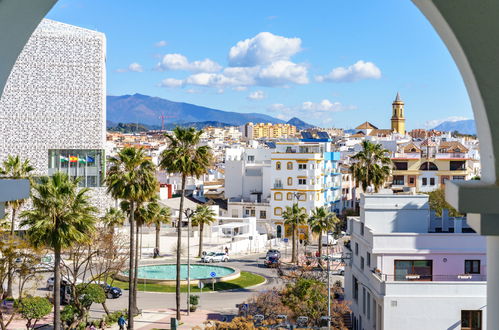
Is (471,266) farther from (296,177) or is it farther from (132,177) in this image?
(296,177)

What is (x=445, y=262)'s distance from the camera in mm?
24578

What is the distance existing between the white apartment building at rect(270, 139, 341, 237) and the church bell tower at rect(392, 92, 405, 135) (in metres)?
78.1

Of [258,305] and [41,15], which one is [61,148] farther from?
[41,15]

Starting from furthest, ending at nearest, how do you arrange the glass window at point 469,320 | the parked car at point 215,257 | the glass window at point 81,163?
1. the glass window at point 81,163
2. the parked car at point 215,257
3. the glass window at point 469,320

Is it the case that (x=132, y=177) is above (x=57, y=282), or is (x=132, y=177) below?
above

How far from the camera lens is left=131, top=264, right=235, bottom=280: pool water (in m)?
42.5

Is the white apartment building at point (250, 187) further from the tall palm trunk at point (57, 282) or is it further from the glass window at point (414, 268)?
the tall palm trunk at point (57, 282)

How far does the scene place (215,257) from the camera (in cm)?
4838

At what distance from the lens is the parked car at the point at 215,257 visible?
157 feet

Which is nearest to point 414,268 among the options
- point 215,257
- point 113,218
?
point 215,257

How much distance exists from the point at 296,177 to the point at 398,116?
84049 millimetres

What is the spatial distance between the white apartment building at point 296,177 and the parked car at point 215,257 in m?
15.9

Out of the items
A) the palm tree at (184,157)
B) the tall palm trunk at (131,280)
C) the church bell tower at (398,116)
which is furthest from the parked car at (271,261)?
the church bell tower at (398,116)

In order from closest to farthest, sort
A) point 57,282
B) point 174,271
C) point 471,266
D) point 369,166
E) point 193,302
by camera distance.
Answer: point 57,282, point 471,266, point 193,302, point 369,166, point 174,271
